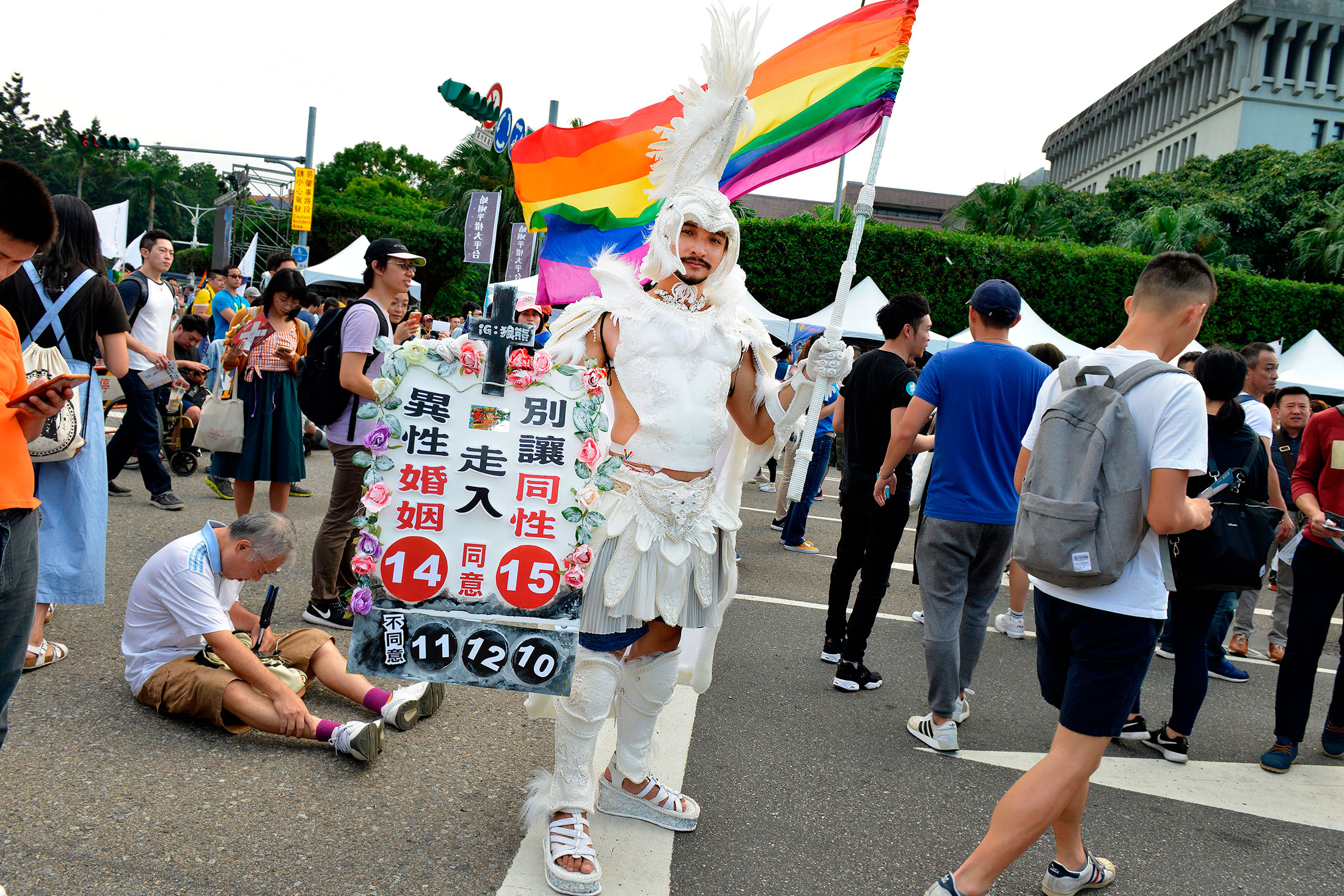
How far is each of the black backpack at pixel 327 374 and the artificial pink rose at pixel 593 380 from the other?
2.19m

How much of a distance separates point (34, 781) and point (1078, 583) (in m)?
3.37

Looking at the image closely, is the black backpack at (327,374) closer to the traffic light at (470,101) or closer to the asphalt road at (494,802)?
the asphalt road at (494,802)

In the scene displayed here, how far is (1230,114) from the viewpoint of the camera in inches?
2137

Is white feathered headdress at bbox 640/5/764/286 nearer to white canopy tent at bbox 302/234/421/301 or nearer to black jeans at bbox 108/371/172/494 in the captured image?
black jeans at bbox 108/371/172/494

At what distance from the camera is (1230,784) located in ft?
12.7

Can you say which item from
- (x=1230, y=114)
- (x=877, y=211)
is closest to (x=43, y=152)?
(x=877, y=211)

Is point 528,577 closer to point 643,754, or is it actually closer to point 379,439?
point 379,439

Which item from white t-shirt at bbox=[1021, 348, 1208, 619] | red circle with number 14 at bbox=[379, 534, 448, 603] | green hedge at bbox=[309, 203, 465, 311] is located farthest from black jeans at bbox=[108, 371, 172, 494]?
green hedge at bbox=[309, 203, 465, 311]

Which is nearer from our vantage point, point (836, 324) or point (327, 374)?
point (836, 324)

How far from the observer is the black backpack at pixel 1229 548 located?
3461mm

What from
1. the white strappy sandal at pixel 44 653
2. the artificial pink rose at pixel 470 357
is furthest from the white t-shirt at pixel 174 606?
the artificial pink rose at pixel 470 357

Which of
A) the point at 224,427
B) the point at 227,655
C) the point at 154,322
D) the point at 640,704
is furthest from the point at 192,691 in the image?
the point at 154,322

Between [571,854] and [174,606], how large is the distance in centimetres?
185

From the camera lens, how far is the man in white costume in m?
2.71
